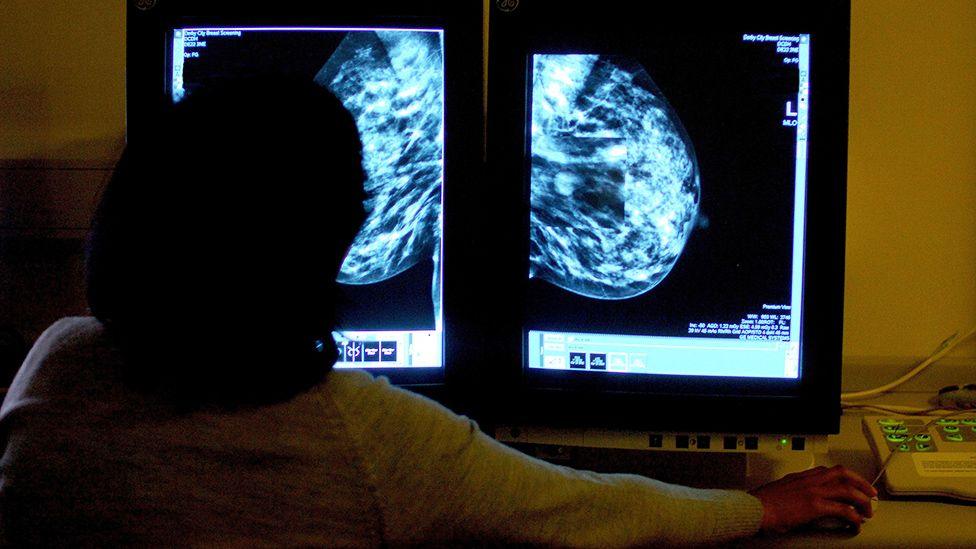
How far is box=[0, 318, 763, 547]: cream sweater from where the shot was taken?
79cm

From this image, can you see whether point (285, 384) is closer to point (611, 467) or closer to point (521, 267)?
point (521, 267)

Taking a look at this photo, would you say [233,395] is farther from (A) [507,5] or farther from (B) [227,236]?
(A) [507,5]

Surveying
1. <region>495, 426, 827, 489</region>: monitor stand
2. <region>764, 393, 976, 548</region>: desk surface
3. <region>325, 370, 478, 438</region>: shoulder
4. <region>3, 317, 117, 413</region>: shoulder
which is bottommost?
<region>764, 393, 976, 548</region>: desk surface

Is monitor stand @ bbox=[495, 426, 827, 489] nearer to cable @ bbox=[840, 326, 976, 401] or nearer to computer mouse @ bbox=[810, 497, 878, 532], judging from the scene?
computer mouse @ bbox=[810, 497, 878, 532]

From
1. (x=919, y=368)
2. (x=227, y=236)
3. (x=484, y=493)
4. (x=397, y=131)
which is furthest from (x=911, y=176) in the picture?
(x=227, y=236)

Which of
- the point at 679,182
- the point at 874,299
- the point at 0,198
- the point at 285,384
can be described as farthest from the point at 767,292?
the point at 0,198

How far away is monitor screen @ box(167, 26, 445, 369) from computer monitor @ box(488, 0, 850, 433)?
3.8 inches

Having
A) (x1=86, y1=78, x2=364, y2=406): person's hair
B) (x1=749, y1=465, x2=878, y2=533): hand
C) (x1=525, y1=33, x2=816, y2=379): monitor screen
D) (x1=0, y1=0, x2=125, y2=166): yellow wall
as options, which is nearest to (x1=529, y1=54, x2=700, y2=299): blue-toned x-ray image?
(x1=525, y1=33, x2=816, y2=379): monitor screen

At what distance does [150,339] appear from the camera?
2.70 ft

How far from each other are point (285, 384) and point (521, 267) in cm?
47

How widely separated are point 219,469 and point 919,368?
119 centimetres

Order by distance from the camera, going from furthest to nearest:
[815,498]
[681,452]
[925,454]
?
[681,452] < [925,454] < [815,498]

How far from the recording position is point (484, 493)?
842mm

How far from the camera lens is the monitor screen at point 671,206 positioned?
1170mm
